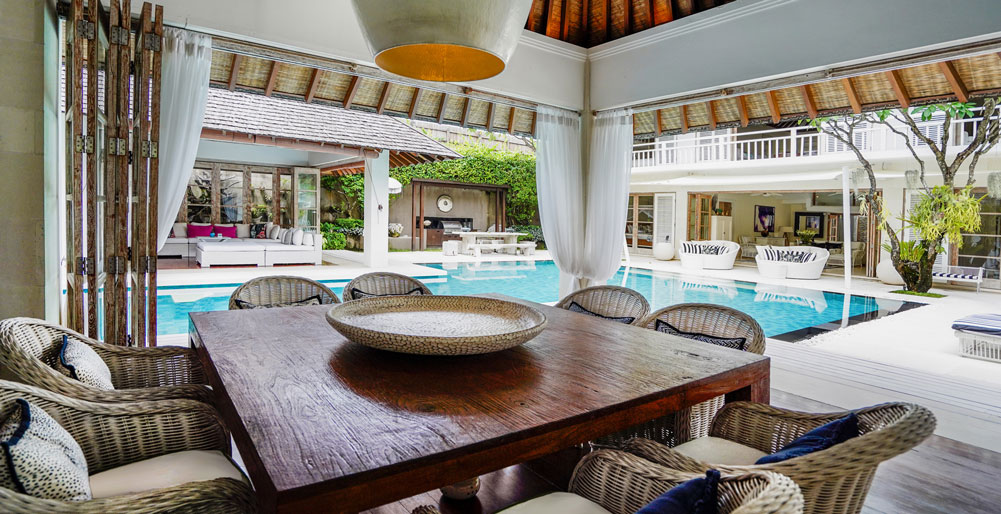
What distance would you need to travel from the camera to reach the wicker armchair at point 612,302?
298 cm

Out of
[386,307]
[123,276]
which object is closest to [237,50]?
[123,276]

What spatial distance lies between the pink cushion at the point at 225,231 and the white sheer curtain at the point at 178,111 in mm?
10500

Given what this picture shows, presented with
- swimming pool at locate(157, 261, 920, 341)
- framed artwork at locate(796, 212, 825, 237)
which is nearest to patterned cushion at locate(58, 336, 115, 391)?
swimming pool at locate(157, 261, 920, 341)

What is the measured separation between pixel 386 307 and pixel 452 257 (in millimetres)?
12241

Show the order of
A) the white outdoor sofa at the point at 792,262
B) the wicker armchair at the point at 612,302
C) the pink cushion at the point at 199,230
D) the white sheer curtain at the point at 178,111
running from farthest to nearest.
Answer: the pink cushion at the point at 199,230
the white outdoor sofa at the point at 792,262
the white sheer curtain at the point at 178,111
the wicker armchair at the point at 612,302

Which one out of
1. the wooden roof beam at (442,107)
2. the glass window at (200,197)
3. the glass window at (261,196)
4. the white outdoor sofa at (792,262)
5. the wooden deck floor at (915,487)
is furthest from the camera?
the glass window at (261,196)

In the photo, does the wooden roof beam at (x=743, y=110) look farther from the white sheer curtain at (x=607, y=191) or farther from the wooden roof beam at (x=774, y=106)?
the white sheer curtain at (x=607, y=191)

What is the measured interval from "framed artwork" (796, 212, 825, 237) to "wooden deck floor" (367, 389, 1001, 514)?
16722mm

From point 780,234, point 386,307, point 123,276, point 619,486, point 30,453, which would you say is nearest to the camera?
point 30,453

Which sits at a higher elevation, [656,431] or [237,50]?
[237,50]

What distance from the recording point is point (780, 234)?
1797cm

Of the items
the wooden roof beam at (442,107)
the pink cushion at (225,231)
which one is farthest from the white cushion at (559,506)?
the pink cushion at (225,231)

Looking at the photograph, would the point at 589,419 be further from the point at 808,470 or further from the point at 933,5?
the point at 933,5

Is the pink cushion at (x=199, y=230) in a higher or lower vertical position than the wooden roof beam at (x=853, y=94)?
lower
